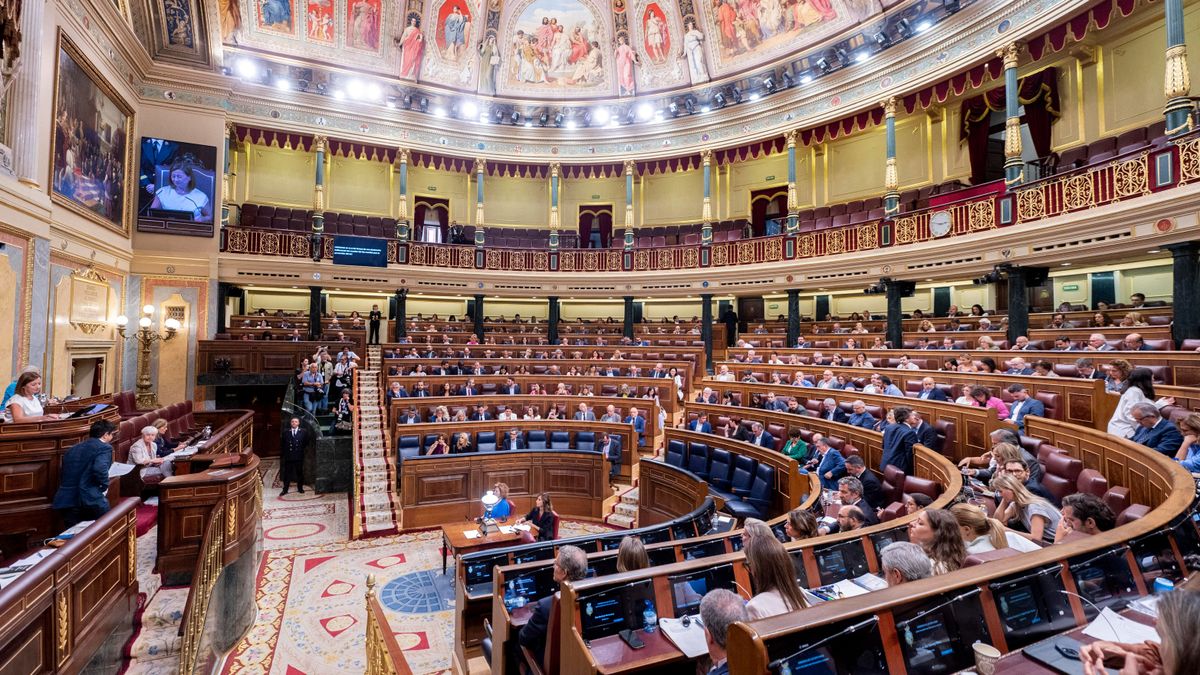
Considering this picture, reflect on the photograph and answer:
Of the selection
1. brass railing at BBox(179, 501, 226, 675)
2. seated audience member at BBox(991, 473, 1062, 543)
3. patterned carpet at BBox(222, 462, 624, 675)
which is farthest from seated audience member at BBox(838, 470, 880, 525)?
brass railing at BBox(179, 501, 226, 675)

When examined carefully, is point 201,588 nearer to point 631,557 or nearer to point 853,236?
point 631,557

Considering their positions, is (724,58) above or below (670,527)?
above

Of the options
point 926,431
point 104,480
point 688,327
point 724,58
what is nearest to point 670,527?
point 926,431

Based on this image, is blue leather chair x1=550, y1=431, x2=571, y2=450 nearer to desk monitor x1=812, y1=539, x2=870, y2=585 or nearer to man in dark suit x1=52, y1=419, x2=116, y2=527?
man in dark suit x1=52, y1=419, x2=116, y2=527

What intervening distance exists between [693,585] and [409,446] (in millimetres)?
6959

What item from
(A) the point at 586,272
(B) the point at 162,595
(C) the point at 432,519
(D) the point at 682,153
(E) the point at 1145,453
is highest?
(D) the point at 682,153

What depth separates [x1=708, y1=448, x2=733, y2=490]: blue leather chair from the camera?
761cm

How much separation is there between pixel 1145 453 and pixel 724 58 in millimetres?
15441

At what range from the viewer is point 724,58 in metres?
16.5

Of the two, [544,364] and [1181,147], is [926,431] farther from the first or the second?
[544,364]

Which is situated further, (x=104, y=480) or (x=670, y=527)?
(x=670, y=527)

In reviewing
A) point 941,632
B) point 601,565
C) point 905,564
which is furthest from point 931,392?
point 941,632

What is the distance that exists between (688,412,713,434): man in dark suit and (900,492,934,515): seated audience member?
4.15 metres

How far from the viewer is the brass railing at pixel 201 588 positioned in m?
3.78
